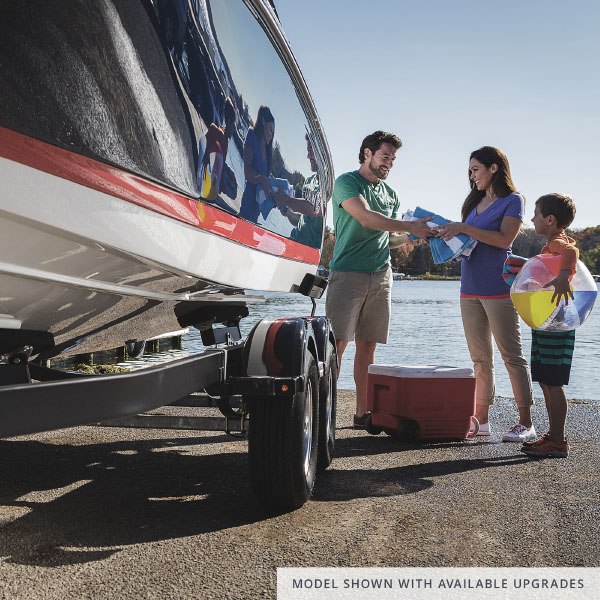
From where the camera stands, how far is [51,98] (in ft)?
7.18

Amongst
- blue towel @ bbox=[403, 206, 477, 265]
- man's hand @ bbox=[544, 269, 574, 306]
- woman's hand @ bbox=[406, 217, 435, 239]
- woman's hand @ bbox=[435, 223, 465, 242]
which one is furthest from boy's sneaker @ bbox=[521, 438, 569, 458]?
woman's hand @ bbox=[406, 217, 435, 239]

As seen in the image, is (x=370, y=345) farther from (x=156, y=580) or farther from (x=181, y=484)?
(x=156, y=580)

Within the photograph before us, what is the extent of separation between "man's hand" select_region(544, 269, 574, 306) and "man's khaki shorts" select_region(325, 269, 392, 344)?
58.2 inches

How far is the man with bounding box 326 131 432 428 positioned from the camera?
6.16m

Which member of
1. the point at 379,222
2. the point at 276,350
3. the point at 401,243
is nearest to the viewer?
the point at 276,350

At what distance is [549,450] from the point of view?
206 inches

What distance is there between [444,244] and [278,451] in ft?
8.38

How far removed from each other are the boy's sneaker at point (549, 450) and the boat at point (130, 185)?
1654 mm

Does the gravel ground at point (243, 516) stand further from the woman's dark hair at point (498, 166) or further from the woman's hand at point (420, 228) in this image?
the woman's dark hair at point (498, 166)

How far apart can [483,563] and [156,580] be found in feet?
3.97

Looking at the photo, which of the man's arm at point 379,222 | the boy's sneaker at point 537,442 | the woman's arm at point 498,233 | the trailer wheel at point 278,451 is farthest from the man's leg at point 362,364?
the trailer wheel at point 278,451

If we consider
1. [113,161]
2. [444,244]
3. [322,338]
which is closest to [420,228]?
[444,244]
